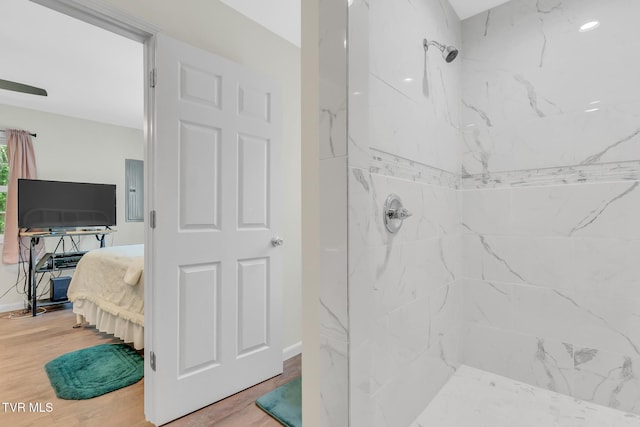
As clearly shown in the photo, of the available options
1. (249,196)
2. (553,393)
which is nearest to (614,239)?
(553,393)

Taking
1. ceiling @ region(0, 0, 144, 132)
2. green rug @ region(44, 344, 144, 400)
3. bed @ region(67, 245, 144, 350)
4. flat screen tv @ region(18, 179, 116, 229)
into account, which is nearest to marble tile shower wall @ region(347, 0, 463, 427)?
green rug @ region(44, 344, 144, 400)

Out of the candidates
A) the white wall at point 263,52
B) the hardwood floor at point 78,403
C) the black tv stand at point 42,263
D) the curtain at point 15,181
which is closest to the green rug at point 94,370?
the hardwood floor at point 78,403

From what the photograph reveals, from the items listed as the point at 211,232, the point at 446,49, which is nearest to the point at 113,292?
the point at 211,232

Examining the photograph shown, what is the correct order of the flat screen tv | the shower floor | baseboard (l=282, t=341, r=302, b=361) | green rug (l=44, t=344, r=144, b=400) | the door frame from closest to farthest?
the shower floor < the door frame < green rug (l=44, t=344, r=144, b=400) < baseboard (l=282, t=341, r=302, b=361) < the flat screen tv

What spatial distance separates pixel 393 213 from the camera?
1.11 m

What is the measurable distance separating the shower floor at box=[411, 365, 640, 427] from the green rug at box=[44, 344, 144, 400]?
76.2 inches

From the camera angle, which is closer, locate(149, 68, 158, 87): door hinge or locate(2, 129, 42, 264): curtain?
locate(149, 68, 158, 87): door hinge

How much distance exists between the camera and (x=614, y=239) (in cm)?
138

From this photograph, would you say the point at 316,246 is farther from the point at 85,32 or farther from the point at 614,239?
the point at 85,32

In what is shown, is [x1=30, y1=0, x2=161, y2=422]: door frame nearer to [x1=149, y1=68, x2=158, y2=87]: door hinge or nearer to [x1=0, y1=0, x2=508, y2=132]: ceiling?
[x1=149, y1=68, x2=158, y2=87]: door hinge

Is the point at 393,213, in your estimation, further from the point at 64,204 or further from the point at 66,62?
the point at 64,204

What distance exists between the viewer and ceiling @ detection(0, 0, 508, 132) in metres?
2.12

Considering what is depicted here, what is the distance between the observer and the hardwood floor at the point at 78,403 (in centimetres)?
169

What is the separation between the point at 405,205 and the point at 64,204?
4.70 m
